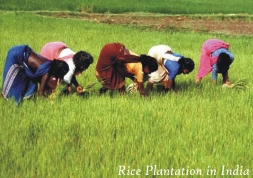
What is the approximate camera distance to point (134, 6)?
1791 centimetres

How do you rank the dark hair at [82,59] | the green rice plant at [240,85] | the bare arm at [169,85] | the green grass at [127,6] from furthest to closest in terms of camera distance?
the green grass at [127,6]
the green rice plant at [240,85]
the bare arm at [169,85]
the dark hair at [82,59]

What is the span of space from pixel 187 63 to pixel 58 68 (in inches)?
54.9

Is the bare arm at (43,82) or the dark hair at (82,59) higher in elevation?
the dark hair at (82,59)

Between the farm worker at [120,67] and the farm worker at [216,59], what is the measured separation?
1085mm

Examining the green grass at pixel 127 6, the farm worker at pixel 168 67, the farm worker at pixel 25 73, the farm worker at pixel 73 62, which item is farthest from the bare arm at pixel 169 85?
the green grass at pixel 127 6

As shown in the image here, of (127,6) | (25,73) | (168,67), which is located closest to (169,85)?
(168,67)

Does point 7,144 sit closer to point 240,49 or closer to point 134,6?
point 240,49

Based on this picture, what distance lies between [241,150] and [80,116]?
146cm

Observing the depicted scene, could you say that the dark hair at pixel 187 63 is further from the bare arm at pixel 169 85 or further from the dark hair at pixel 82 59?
the dark hair at pixel 82 59

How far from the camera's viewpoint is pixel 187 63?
498 cm

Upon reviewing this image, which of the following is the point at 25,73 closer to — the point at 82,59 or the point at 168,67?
the point at 82,59

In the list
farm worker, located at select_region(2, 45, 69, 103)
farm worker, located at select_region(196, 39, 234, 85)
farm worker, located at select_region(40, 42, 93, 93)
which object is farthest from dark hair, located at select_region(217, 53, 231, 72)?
farm worker, located at select_region(2, 45, 69, 103)

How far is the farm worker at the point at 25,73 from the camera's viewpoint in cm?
462

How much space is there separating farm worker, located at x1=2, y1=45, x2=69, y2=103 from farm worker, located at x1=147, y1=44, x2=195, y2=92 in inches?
47.5
